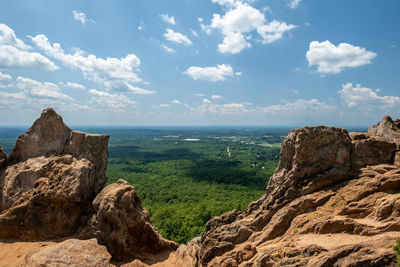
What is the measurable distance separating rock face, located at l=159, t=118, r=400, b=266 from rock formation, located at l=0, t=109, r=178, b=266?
3.58 meters

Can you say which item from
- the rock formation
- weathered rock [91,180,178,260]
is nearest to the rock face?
weathered rock [91,180,178,260]

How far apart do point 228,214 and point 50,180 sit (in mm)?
12751

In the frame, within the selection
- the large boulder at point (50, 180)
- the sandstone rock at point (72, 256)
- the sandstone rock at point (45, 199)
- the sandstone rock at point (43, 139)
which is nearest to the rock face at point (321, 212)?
the sandstone rock at point (72, 256)

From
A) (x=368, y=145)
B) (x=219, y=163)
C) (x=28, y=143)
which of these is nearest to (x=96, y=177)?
(x=28, y=143)

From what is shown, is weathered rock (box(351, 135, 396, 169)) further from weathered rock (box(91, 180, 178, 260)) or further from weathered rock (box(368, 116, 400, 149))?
weathered rock (box(91, 180, 178, 260))

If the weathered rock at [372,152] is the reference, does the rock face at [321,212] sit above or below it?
below

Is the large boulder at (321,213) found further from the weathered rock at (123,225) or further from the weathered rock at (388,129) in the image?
the weathered rock at (123,225)

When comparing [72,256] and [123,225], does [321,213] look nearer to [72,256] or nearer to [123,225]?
[123,225]

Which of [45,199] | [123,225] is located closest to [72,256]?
[123,225]

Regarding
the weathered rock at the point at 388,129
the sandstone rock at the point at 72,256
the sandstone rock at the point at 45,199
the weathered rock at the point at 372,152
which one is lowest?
the sandstone rock at the point at 72,256

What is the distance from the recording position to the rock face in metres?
8.28

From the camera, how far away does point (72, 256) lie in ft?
36.0

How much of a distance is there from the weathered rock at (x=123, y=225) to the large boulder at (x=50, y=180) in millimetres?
2061

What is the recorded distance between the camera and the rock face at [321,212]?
8.28 m
